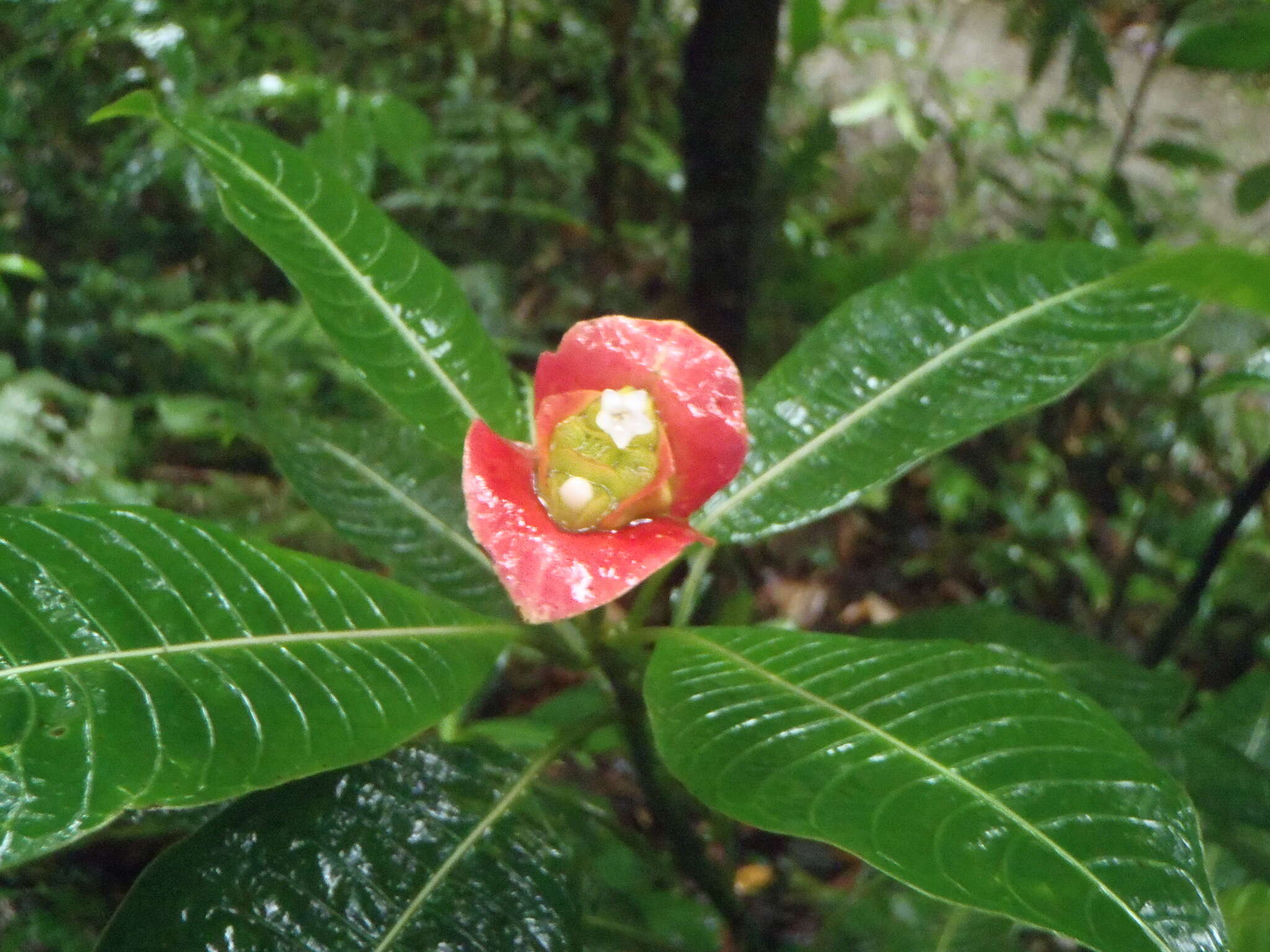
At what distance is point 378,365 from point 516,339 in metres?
1.44

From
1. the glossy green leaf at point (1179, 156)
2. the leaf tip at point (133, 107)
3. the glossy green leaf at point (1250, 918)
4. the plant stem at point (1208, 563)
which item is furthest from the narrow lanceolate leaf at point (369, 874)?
the glossy green leaf at point (1179, 156)

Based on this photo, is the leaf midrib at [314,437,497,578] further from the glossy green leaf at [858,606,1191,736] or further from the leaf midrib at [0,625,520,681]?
the glossy green leaf at [858,606,1191,736]

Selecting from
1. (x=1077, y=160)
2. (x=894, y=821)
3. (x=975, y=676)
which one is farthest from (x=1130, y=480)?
(x=894, y=821)

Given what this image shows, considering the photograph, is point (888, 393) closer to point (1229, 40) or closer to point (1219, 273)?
point (1219, 273)

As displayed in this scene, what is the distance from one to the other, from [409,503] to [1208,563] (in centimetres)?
126

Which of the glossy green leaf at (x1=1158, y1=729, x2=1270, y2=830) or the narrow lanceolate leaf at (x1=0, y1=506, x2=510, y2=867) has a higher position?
the narrow lanceolate leaf at (x1=0, y1=506, x2=510, y2=867)

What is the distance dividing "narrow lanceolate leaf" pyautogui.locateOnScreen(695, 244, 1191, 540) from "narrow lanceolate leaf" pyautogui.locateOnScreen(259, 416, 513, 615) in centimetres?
32

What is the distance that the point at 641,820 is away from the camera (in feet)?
6.36

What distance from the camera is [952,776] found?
0.64m

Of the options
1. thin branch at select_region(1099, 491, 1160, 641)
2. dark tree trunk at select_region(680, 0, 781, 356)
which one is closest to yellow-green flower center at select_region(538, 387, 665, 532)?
dark tree trunk at select_region(680, 0, 781, 356)

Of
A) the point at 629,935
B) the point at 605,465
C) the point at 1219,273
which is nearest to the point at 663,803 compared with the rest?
the point at 629,935

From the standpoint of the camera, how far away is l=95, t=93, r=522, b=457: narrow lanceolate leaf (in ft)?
3.04

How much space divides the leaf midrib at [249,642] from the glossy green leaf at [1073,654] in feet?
2.35

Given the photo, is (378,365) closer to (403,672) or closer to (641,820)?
(403,672)
